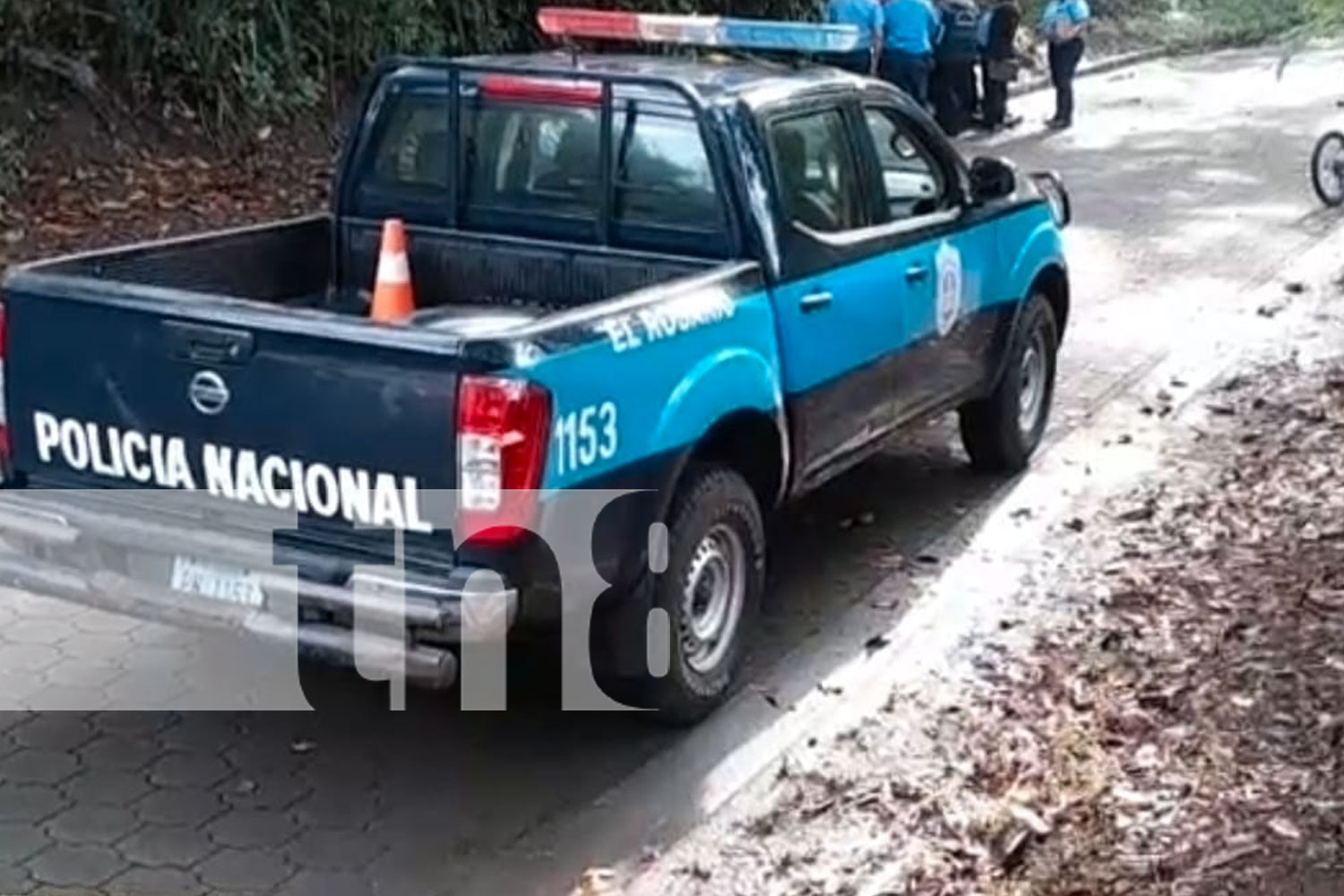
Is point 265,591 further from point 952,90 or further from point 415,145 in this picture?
point 952,90

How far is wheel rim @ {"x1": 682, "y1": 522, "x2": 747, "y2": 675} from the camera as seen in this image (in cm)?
549

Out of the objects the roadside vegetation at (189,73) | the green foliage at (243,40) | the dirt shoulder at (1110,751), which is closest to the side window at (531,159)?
the dirt shoulder at (1110,751)

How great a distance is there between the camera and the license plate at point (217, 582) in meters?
4.79

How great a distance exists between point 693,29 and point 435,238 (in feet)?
3.94

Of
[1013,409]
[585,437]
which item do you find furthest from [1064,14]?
[585,437]

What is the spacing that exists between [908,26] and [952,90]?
1.26m

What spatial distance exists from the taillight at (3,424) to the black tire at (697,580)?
1.79m

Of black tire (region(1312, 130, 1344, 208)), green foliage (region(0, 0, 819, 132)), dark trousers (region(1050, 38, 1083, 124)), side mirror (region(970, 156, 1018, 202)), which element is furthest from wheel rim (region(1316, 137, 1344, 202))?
side mirror (region(970, 156, 1018, 202))

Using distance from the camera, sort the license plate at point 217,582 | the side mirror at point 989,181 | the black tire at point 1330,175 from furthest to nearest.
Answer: the black tire at point 1330,175
the side mirror at point 989,181
the license plate at point 217,582

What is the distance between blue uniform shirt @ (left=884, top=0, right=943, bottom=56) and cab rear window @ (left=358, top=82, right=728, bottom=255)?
36.0ft

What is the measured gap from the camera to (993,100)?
1836cm

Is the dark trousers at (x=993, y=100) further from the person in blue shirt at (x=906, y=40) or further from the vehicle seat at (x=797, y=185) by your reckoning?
the vehicle seat at (x=797, y=185)

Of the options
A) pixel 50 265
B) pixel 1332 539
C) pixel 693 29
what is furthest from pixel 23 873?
pixel 1332 539

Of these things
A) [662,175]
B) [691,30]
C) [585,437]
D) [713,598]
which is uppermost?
[691,30]
